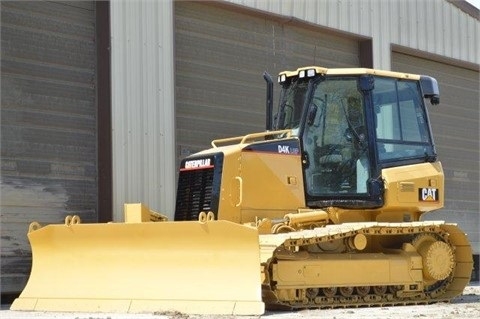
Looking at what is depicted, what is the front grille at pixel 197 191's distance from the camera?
11.4 m

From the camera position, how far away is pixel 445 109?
72.4 ft

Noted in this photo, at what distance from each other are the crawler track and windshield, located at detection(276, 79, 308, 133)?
1653mm

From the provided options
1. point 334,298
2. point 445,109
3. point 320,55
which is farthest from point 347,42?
point 334,298

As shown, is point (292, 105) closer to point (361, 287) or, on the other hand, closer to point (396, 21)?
point (361, 287)

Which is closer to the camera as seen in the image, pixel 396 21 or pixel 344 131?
pixel 344 131

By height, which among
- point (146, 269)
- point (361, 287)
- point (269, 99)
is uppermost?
point (269, 99)

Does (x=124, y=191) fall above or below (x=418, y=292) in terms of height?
above

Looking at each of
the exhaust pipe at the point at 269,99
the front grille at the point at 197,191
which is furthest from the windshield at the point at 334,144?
the front grille at the point at 197,191

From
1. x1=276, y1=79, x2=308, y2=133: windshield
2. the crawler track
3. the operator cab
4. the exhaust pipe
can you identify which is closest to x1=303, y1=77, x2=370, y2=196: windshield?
the operator cab

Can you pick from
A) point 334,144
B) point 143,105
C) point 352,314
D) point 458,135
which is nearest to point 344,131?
point 334,144

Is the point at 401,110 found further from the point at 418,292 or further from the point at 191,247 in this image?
the point at 191,247

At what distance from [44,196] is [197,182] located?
323 cm

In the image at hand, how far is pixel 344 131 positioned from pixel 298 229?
1.51 m

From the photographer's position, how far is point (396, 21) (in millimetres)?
20625
